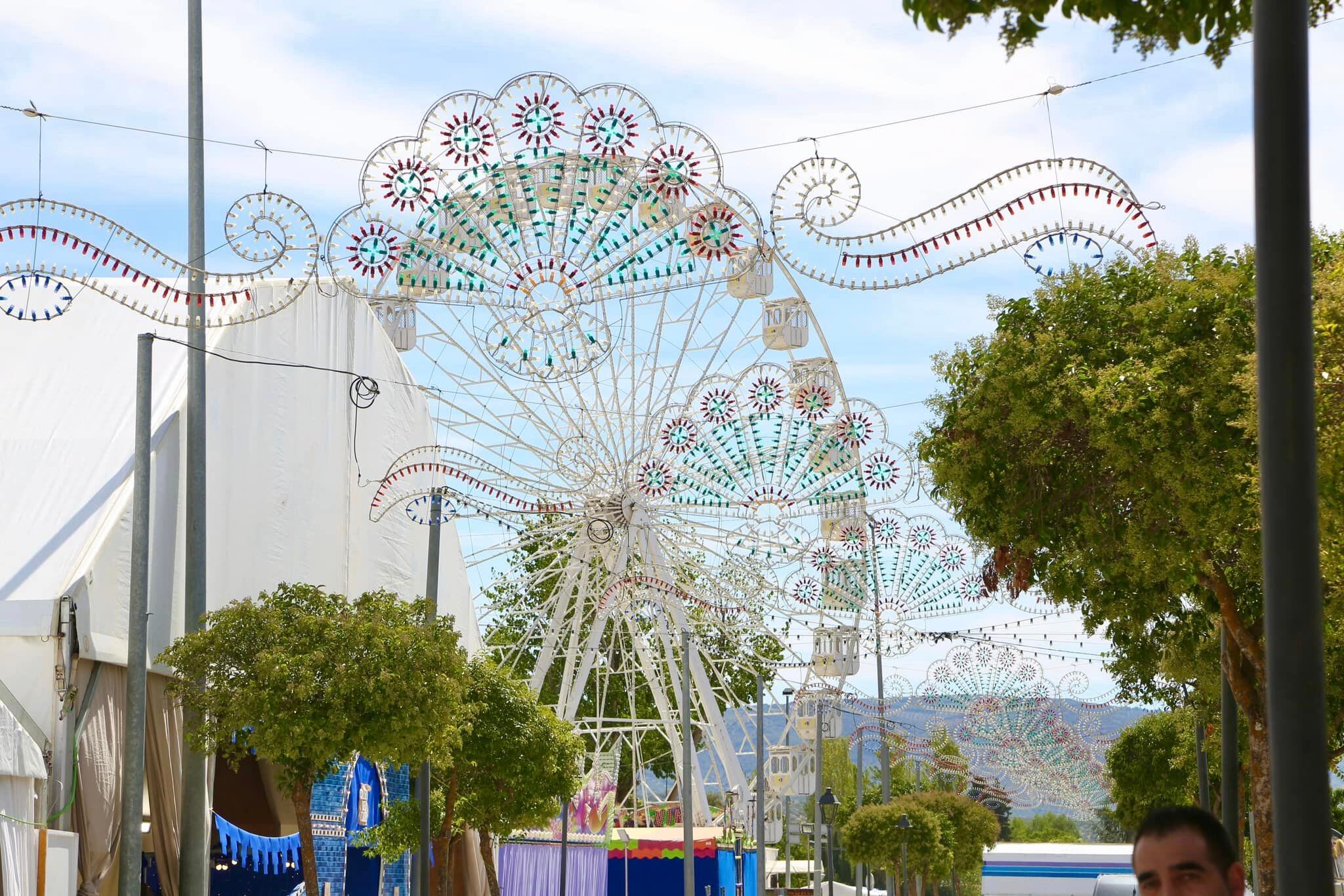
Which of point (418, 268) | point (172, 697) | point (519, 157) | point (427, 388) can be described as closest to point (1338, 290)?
point (172, 697)

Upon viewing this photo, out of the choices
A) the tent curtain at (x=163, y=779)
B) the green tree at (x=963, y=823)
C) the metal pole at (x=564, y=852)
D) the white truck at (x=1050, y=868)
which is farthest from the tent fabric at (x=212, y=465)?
the white truck at (x=1050, y=868)

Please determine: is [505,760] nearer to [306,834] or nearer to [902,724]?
[306,834]

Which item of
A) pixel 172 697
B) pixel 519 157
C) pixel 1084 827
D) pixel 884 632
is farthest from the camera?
pixel 1084 827

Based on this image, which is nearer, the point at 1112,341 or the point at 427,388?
the point at 1112,341

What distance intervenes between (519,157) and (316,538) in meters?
9.33

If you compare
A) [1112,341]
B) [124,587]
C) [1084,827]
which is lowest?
[1084,827]

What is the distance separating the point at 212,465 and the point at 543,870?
1553 cm

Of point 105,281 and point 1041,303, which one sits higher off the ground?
point 105,281

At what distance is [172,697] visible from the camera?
20078mm

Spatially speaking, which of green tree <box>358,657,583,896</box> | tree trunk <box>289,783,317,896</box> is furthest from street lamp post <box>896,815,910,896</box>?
tree trunk <box>289,783,317,896</box>

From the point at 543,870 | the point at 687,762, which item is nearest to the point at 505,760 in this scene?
the point at 687,762

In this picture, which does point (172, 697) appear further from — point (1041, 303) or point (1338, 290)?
point (1338, 290)

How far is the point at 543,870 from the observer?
1535 inches

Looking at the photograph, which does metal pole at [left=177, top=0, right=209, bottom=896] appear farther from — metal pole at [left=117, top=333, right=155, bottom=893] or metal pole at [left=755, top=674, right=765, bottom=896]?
metal pole at [left=755, top=674, right=765, bottom=896]
